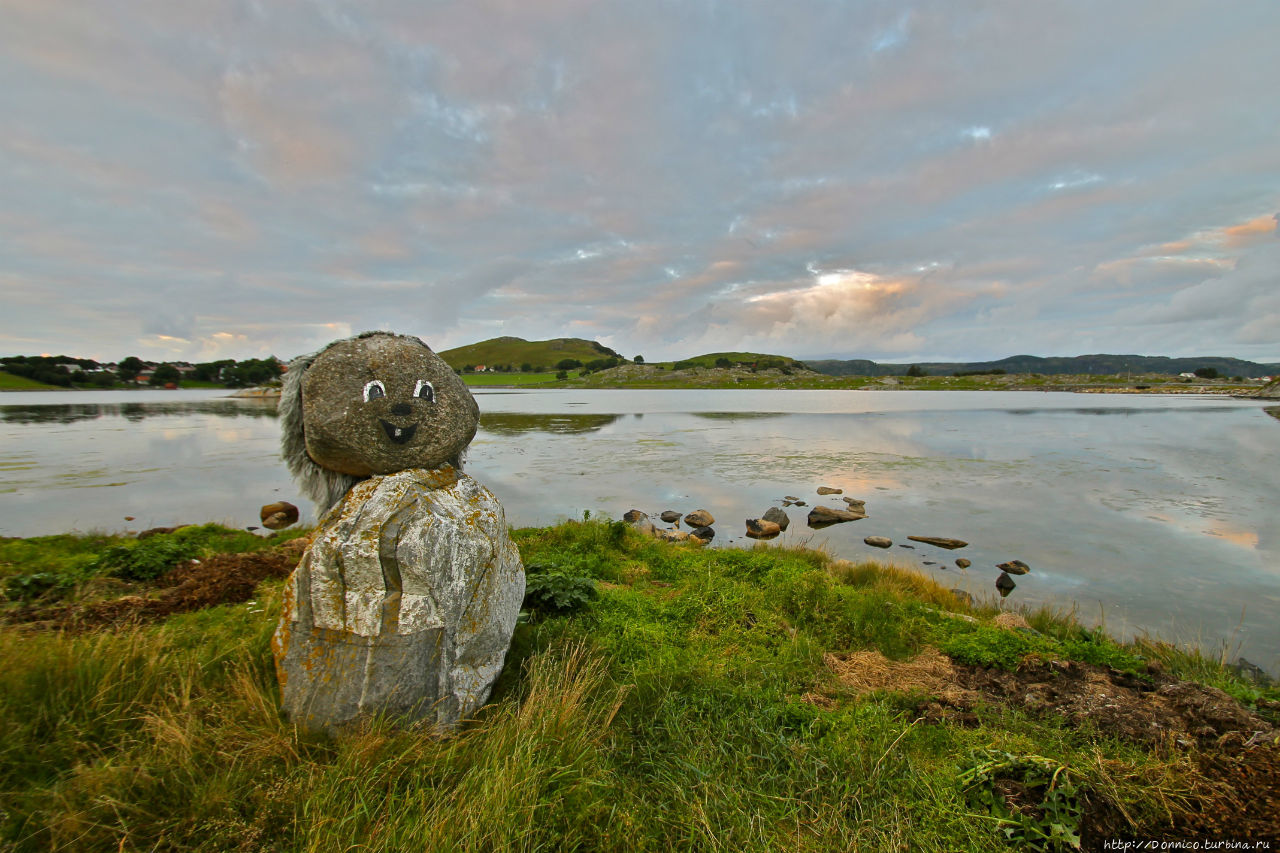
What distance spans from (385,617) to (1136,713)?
277 inches

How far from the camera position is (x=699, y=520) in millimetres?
16156

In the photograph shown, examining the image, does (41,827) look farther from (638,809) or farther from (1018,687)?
(1018,687)

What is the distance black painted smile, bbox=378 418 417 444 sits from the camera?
4766mm

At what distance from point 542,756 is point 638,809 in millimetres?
783

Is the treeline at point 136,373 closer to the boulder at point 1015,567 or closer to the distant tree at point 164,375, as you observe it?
the distant tree at point 164,375

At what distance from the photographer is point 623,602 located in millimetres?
7719

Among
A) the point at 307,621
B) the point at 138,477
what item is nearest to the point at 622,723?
the point at 307,621

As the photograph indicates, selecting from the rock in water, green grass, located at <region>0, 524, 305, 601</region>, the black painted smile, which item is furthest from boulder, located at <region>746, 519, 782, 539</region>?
green grass, located at <region>0, 524, 305, 601</region>

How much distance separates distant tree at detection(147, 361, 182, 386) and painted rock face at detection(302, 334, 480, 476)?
163 meters

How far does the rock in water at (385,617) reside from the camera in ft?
13.4

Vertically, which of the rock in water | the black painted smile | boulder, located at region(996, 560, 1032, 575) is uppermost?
the black painted smile

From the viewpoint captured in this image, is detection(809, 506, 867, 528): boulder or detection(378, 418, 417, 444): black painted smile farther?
detection(809, 506, 867, 528): boulder

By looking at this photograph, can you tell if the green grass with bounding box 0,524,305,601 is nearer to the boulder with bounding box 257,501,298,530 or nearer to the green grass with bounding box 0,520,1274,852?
the boulder with bounding box 257,501,298,530

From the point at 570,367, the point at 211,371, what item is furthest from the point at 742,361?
the point at 211,371
